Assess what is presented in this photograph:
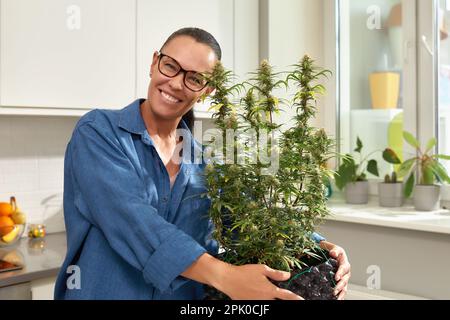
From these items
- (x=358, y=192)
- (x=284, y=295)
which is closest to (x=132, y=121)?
(x=284, y=295)

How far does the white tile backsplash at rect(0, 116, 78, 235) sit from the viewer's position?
198 cm

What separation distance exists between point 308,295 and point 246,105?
30 cm

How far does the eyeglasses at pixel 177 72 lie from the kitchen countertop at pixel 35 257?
913mm

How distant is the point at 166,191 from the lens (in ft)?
3.04

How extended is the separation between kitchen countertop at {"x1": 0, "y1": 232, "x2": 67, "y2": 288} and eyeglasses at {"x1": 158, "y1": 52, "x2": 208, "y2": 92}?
2.99ft

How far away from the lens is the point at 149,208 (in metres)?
0.77

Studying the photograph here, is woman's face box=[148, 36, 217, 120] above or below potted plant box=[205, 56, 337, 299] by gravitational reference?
above

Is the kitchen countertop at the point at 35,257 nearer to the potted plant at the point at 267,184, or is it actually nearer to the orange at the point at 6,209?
the orange at the point at 6,209

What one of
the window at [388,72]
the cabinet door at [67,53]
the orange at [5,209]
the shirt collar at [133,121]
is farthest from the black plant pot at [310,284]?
the window at [388,72]

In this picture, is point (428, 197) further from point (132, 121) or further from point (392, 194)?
point (132, 121)

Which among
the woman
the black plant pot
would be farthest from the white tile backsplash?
the black plant pot

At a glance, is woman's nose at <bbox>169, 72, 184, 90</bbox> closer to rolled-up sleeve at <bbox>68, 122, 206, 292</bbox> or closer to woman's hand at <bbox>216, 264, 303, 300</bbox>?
rolled-up sleeve at <bbox>68, 122, 206, 292</bbox>

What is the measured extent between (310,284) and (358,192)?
5.77 feet

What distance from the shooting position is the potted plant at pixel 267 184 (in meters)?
0.71
